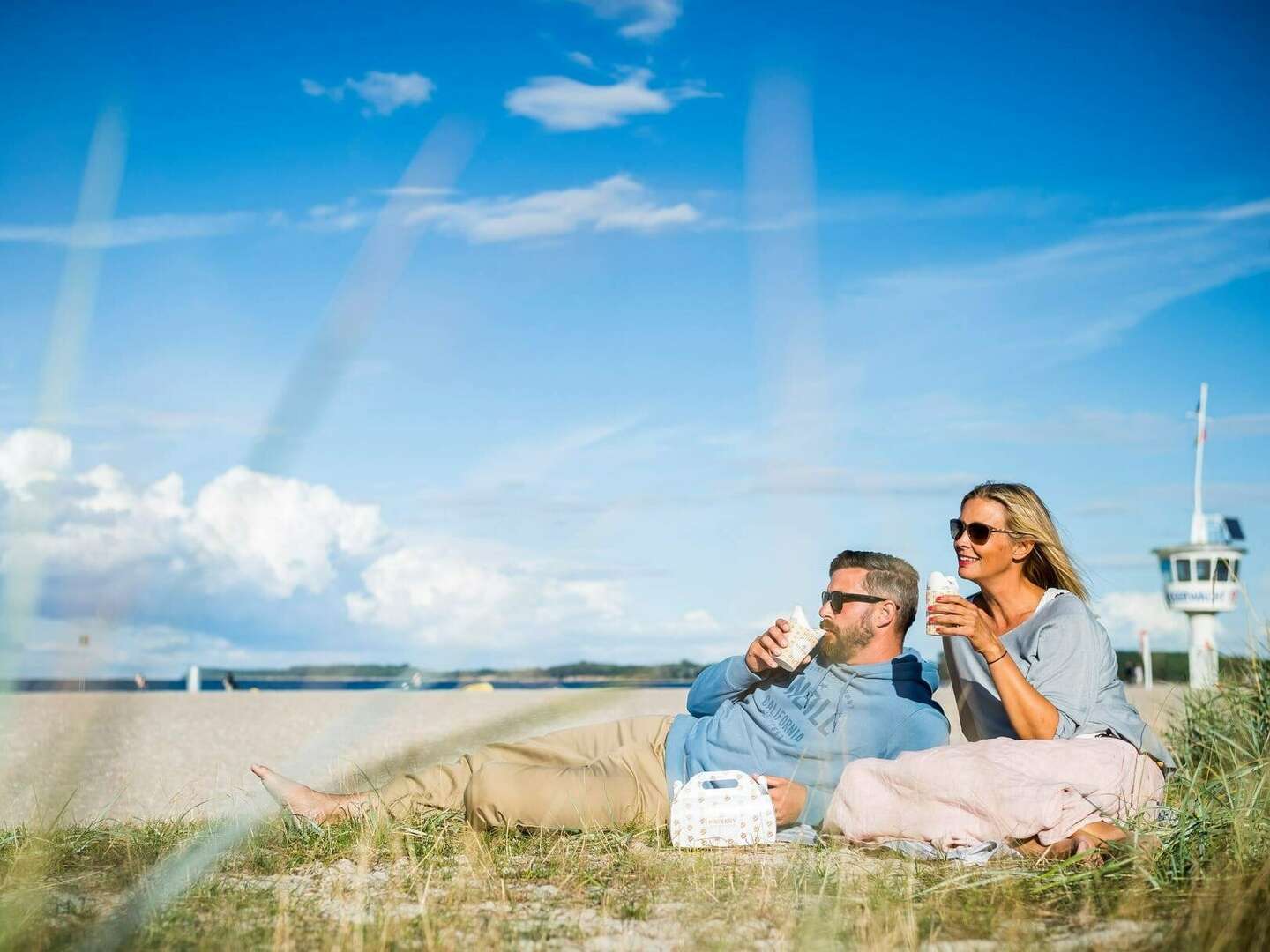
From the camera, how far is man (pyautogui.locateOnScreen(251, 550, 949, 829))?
513cm

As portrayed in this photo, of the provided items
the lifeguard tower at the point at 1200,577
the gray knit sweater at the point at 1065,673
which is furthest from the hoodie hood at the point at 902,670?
the lifeguard tower at the point at 1200,577

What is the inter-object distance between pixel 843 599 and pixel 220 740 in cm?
863

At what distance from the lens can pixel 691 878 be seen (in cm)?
421

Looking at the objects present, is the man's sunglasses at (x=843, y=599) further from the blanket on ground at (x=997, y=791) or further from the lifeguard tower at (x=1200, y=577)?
the lifeguard tower at (x=1200, y=577)

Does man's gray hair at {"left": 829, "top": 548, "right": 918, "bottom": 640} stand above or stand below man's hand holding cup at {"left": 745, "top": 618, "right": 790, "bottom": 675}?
above

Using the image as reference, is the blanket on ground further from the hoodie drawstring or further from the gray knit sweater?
the hoodie drawstring

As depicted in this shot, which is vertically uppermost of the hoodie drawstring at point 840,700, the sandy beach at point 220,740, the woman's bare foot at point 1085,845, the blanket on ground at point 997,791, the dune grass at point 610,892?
the hoodie drawstring at point 840,700

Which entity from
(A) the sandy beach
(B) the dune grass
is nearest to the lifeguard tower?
(A) the sandy beach

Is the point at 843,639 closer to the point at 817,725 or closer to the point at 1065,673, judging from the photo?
the point at 817,725

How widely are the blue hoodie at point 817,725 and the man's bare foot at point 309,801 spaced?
1.45 meters

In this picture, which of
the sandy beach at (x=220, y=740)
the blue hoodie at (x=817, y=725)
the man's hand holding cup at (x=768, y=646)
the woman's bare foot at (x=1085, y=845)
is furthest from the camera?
the sandy beach at (x=220, y=740)

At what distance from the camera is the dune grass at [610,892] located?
3.48 metres

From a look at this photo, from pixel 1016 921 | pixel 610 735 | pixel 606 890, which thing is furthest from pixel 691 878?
pixel 610 735

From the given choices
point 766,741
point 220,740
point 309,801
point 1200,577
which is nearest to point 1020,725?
point 766,741
